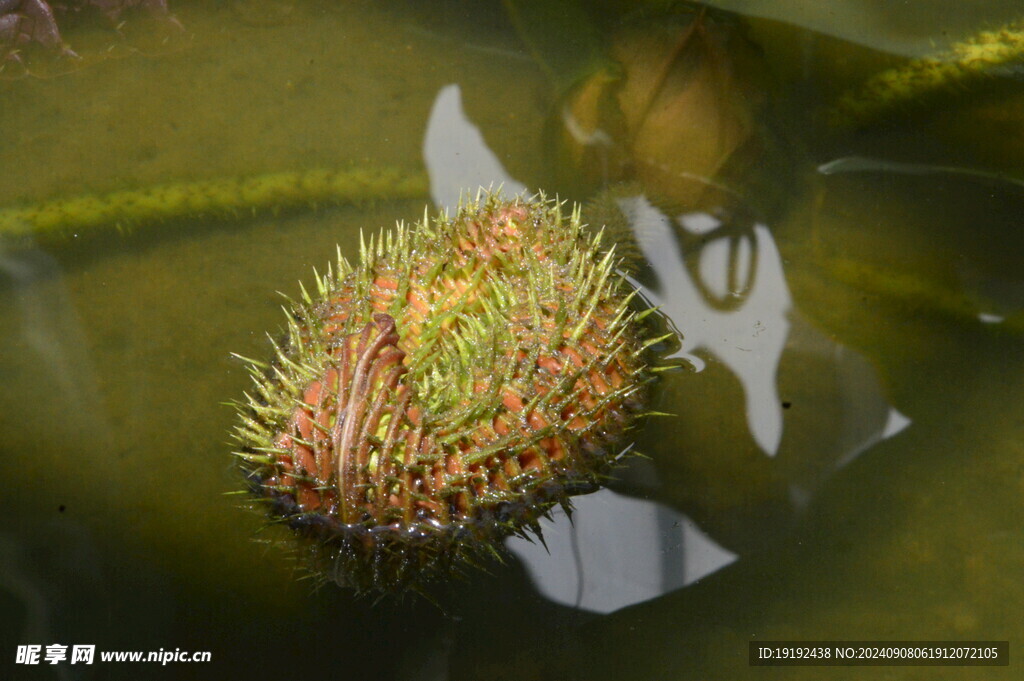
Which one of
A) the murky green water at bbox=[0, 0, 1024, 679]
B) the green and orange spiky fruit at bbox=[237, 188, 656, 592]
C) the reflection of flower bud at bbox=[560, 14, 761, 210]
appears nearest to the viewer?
the green and orange spiky fruit at bbox=[237, 188, 656, 592]

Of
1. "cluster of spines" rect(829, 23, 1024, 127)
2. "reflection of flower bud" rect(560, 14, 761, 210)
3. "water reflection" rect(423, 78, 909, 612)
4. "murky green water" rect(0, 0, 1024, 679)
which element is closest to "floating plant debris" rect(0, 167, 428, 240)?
"murky green water" rect(0, 0, 1024, 679)

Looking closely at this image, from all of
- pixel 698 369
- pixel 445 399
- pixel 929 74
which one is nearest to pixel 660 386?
pixel 698 369

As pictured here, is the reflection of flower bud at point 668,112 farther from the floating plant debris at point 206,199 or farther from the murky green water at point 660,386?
the floating plant debris at point 206,199

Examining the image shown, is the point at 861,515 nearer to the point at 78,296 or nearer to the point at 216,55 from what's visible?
the point at 78,296

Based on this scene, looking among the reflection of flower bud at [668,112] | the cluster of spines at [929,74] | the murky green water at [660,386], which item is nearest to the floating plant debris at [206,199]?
the murky green water at [660,386]

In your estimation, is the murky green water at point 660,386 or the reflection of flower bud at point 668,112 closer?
the murky green water at point 660,386

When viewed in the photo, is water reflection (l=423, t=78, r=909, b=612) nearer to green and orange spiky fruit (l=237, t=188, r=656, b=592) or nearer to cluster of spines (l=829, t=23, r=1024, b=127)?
green and orange spiky fruit (l=237, t=188, r=656, b=592)

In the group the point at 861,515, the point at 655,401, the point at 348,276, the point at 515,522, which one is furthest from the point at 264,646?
the point at 861,515
